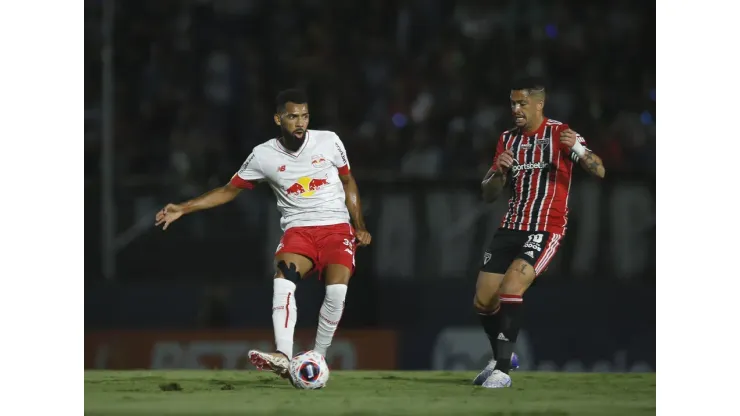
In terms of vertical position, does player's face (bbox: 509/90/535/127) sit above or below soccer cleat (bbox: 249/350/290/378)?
above

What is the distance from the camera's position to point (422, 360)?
11.6m

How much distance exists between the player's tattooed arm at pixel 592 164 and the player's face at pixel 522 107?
0.43 meters

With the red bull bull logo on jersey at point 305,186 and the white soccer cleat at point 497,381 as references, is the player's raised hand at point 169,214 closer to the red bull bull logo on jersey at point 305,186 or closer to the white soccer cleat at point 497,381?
the red bull bull logo on jersey at point 305,186

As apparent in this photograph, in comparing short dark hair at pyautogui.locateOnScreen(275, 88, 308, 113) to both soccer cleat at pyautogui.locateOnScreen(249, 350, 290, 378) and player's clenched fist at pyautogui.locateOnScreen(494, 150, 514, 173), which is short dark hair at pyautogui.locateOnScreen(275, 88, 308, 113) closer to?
player's clenched fist at pyautogui.locateOnScreen(494, 150, 514, 173)

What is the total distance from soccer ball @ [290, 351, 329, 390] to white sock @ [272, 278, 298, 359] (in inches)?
4.1

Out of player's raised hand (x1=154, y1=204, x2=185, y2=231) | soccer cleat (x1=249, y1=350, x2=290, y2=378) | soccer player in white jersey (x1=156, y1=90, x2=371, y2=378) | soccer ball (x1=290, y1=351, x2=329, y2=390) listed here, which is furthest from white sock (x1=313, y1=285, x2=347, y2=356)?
player's raised hand (x1=154, y1=204, x2=185, y2=231)

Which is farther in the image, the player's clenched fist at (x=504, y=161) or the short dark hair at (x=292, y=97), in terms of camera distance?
the short dark hair at (x=292, y=97)

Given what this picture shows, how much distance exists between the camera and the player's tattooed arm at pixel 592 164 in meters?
8.00

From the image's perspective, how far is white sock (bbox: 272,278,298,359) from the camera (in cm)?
807

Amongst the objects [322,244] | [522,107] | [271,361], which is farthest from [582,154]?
[271,361]

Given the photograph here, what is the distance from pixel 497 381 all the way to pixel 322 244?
1303mm

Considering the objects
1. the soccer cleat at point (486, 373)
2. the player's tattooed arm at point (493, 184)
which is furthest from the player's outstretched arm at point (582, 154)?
the soccer cleat at point (486, 373)

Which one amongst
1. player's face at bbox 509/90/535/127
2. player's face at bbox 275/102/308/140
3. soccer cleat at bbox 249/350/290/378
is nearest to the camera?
soccer cleat at bbox 249/350/290/378
